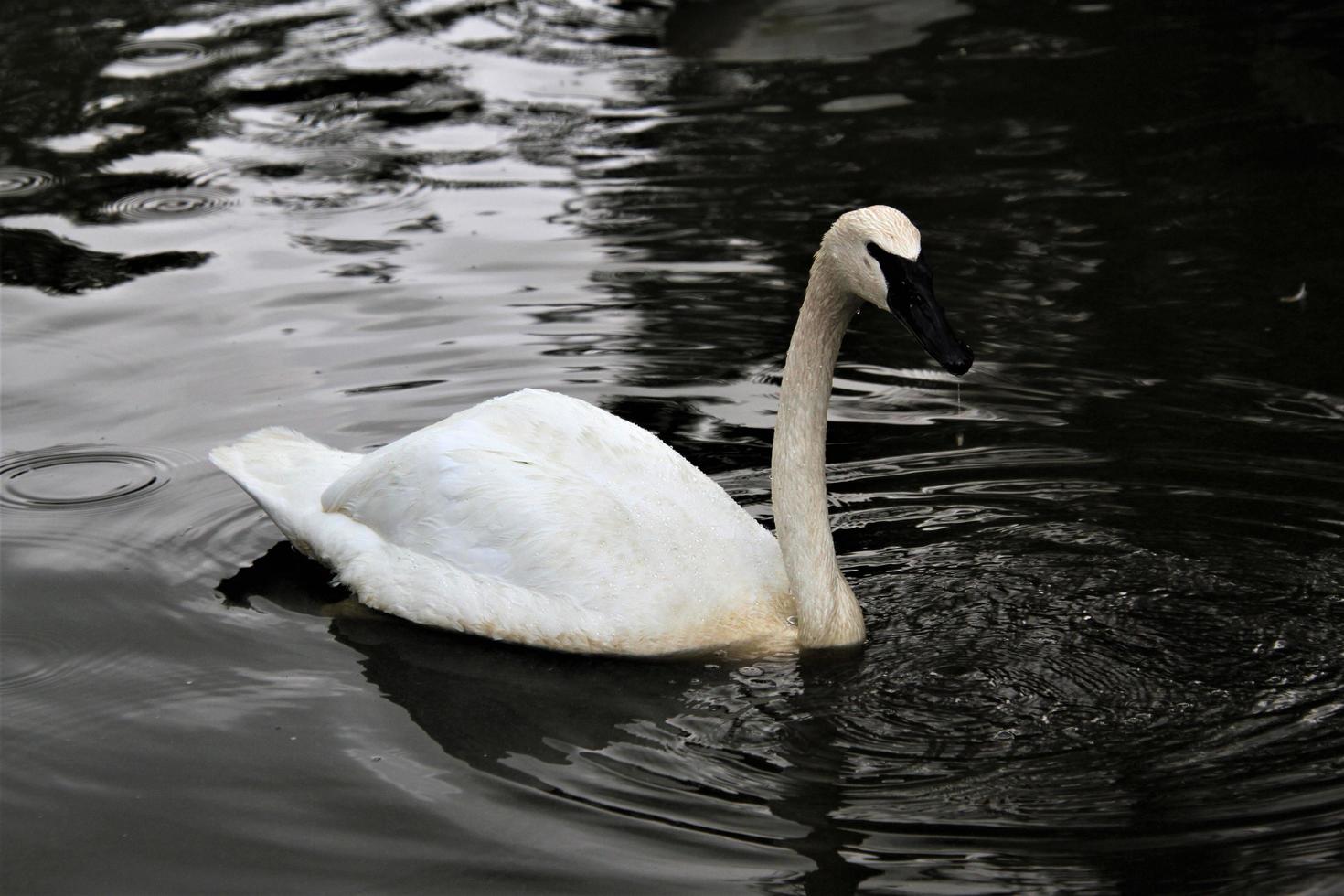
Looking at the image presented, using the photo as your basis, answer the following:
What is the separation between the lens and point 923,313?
Result: 576 centimetres

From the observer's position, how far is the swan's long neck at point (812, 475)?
20.5 feet

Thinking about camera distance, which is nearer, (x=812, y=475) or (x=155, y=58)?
(x=812, y=475)

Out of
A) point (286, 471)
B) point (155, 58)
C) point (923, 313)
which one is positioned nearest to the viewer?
point (923, 313)

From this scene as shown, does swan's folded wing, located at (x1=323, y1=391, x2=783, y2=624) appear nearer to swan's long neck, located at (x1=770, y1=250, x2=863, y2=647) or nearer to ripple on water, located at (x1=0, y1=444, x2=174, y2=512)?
swan's long neck, located at (x1=770, y1=250, x2=863, y2=647)

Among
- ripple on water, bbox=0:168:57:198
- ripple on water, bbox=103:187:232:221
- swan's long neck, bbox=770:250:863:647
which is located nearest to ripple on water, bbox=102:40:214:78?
ripple on water, bbox=0:168:57:198

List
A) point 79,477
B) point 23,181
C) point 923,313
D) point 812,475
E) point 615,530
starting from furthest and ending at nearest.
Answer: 1. point 23,181
2. point 79,477
3. point 812,475
4. point 615,530
5. point 923,313

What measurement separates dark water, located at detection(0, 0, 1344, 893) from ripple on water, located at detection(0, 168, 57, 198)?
56 millimetres

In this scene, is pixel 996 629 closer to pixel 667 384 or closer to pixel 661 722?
pixel 661 722

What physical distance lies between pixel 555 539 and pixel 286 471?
1.55m

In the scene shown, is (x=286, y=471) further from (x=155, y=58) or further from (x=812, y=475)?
(x=155, y=58)

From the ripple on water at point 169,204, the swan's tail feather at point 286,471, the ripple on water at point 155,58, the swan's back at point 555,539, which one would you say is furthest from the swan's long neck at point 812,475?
the ripple on water at point 155,58

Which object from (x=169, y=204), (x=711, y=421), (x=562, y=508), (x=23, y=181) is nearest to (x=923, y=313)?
(x=562, y=508)

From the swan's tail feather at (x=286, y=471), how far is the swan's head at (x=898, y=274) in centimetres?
242

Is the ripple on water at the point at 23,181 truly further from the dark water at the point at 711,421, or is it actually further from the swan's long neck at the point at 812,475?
the swan's long neck at the point at 812,475
